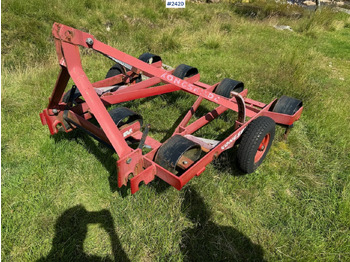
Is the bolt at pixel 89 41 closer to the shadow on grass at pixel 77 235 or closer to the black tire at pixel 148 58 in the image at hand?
the shadow on grass at pixel 77 235

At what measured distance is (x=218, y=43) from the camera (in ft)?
26.6

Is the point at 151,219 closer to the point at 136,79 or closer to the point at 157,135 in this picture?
the point at 157,135

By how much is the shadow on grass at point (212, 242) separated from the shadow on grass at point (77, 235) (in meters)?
0.68

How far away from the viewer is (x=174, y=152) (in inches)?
97.0

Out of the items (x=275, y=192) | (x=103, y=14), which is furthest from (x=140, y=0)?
(x=275, y=192)

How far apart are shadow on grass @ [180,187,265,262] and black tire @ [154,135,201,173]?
0.65 m

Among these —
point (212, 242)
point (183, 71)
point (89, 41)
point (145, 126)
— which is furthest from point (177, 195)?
point (183, 71)

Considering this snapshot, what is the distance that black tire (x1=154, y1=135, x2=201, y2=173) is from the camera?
242 cm

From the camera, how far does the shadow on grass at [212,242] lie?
7.77 ft

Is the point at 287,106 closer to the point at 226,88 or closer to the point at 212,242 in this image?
the point at 226,88

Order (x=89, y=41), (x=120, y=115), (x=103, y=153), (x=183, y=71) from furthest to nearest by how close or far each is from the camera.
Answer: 1. (x=183, y=71)
2. (x=103, y=153)
3. (x=120, y=115)
4. (x=89, y=41)

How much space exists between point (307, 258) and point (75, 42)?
3.21 meters

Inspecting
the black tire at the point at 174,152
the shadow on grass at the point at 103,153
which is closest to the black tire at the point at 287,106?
the black tire at the point at 174,152

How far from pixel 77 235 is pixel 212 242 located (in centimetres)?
145
